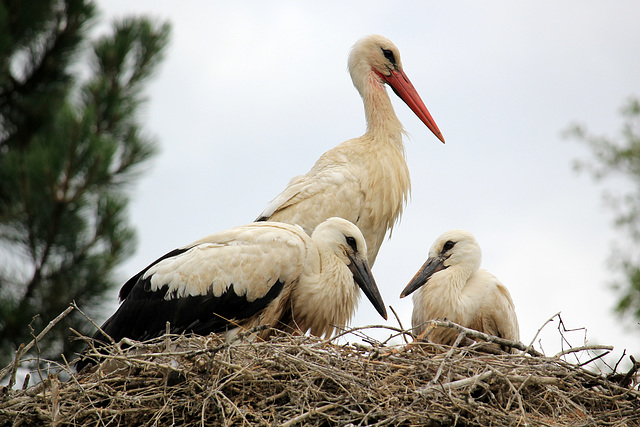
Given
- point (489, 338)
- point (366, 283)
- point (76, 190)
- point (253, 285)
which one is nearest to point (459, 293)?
point (366, 283)

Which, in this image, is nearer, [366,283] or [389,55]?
[366,283]

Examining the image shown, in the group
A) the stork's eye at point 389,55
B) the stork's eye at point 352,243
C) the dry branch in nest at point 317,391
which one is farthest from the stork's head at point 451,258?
the stork's eye at point 389,55

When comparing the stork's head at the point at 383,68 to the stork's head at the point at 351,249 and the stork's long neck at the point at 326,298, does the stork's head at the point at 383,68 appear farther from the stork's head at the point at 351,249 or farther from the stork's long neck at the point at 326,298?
the stork's long neck at the point at 326,298

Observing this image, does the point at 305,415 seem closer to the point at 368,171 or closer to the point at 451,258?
the point at 451,258

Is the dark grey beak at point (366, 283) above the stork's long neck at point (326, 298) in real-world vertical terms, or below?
above

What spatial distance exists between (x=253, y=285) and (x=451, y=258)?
1386 mm

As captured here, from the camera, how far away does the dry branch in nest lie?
11.5 feet

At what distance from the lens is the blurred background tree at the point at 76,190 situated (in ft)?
27.1

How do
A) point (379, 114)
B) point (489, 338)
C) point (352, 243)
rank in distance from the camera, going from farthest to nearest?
1. point (379, 114)
2. point (352, 243)
3. point (489, 338)

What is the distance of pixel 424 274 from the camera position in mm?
5195

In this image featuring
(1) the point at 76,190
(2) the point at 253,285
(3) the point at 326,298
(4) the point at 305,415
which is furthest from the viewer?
(1) the point at 76,190

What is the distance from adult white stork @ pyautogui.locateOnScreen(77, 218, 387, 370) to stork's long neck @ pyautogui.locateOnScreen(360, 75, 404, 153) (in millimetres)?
1168

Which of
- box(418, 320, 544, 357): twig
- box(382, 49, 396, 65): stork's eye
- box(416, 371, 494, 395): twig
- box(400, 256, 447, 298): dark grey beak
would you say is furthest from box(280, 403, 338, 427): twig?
box(382, 49, 396, 65): stork's eye

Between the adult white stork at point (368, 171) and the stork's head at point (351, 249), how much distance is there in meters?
0.42
